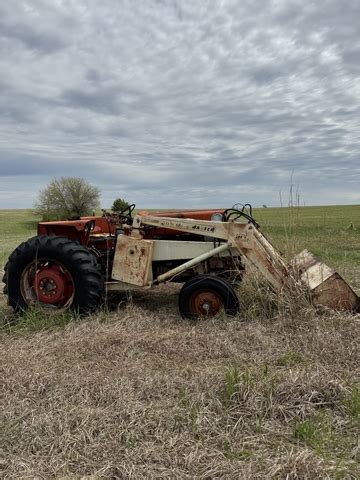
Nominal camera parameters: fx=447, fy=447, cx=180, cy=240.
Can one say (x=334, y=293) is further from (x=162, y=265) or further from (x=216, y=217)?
(x=162, y=265)

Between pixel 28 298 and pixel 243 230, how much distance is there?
277cm

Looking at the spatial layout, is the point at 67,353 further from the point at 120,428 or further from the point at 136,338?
the point at 120,428

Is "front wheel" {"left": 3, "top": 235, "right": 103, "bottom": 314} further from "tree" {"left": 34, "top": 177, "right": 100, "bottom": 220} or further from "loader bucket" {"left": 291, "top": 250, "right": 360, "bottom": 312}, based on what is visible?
"tree" {"left": 34, "top": 177, "right": 100, "bottom": 220}

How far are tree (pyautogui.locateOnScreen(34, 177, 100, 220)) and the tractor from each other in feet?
128

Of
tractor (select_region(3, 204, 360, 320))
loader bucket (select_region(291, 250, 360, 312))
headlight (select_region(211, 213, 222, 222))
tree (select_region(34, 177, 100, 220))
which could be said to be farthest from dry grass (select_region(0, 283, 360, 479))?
tree (select_region(34, 177, 100, 220))

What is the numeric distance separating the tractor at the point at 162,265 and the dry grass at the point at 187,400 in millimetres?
406

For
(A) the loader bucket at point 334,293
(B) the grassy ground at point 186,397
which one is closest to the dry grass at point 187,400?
(B) the grassy ground at point 186,397

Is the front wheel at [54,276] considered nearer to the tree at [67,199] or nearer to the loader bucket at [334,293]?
the loader bucket at [334,293]

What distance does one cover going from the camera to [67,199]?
4481 centimetres

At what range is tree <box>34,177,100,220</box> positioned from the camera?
44.3m

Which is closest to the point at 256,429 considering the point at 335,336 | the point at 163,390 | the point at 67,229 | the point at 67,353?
the point at 163,390

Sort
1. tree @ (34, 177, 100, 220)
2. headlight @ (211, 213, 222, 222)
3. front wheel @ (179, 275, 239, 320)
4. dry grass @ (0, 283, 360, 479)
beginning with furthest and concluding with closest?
tree @ (34, 177, 100, 220) < headlight @ (211, 213, 222, 222) < front wheel @ (179, 275, 239, 320) < dry grass @ (0, 283, 360, 479)

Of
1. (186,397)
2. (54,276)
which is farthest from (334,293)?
(54,276)

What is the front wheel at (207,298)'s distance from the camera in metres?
5.03
